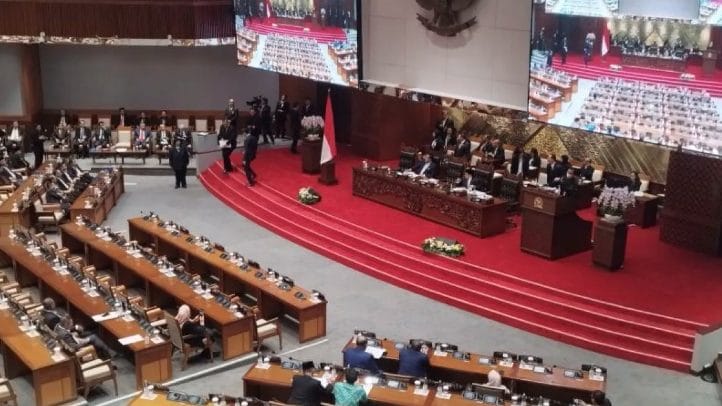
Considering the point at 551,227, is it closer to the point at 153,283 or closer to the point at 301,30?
the point at 153,283

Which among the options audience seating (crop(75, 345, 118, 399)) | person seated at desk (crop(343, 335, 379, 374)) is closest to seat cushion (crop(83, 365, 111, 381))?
audience seating (crop(75, 345, 118, 399))

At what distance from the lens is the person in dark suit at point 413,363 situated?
1044cm

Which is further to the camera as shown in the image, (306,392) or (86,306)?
(86,306)

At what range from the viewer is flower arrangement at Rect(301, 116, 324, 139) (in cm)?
1989

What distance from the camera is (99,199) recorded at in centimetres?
1805

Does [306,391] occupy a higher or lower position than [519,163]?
lower

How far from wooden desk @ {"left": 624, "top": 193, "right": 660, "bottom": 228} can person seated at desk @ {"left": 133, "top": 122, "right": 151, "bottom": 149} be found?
41.9 feet

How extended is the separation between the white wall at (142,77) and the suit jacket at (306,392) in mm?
17086

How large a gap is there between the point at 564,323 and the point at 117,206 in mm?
11094

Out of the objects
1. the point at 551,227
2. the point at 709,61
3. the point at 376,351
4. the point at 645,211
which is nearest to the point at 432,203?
the point at 551,227

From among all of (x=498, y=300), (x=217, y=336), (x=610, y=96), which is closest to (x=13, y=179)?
(x=217, y=336)

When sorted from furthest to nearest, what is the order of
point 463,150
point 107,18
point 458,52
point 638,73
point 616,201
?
point 107,18
point 463,150
point 458,52
point 616,201
point 638,73

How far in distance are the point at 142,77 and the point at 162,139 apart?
3443 mm

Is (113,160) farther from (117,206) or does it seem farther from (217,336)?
(217,336)
